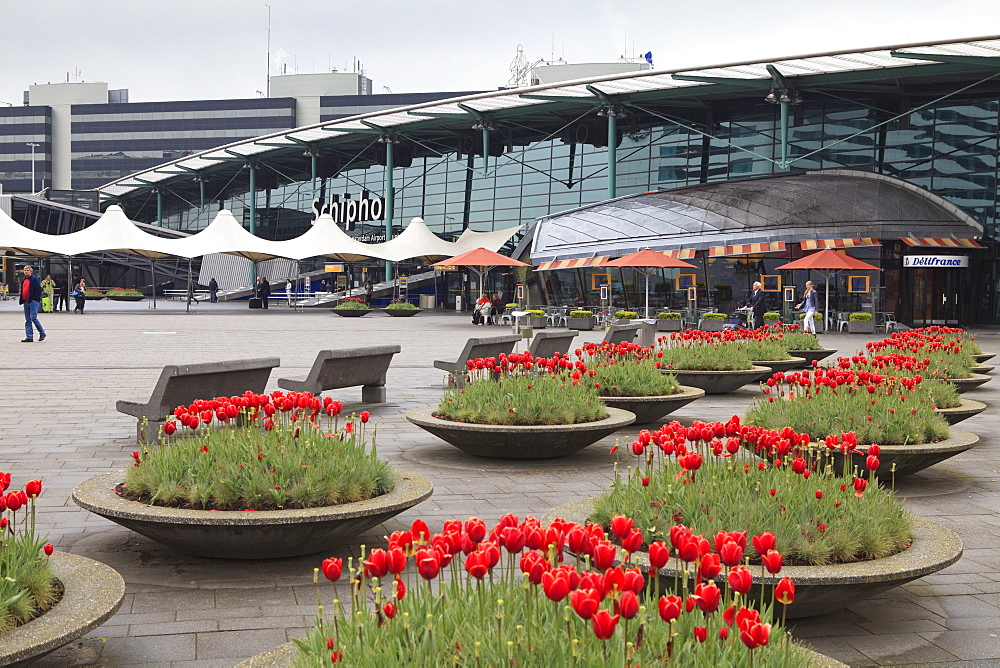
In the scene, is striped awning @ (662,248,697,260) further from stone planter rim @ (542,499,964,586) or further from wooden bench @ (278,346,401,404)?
stone planter rim @ (542,499,964,586)

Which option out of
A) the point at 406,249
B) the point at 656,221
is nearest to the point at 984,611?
the point at 656,221

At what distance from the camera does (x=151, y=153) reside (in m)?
Result: 121

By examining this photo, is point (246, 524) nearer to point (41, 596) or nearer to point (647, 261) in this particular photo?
point (41, 596)

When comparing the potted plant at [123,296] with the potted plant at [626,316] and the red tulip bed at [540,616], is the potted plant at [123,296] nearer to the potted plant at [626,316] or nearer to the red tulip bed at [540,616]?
the potted plant at [626,316]

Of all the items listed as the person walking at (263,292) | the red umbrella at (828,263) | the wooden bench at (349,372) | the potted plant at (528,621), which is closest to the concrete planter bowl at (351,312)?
the person walking at (263,292)

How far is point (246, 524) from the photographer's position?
485 centimetres

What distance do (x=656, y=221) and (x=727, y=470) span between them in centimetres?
3579

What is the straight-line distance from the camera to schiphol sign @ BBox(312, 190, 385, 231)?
2426 inches

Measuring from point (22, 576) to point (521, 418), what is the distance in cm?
500

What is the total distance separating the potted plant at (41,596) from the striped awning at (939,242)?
111 ft

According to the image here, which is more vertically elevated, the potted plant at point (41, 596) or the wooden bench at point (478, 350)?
the wooden bench at point (478, 350)

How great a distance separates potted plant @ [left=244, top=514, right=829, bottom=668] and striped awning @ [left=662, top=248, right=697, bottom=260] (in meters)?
35.0

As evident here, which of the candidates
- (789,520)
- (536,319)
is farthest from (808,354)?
(536,319)

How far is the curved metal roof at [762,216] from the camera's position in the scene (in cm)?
3497
